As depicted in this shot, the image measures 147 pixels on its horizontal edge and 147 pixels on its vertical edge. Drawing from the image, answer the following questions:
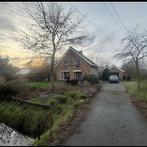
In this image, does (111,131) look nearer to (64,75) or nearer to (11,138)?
(11,138)

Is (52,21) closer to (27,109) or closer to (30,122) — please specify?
(27,109)

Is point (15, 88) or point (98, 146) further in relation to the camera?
point (15, 88)

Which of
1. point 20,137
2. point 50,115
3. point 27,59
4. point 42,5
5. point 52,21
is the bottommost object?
point 20,137

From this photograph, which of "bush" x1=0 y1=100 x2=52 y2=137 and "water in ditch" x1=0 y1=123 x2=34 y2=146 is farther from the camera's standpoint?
"bush" x1=0 y1=100 x2=52 y2=137

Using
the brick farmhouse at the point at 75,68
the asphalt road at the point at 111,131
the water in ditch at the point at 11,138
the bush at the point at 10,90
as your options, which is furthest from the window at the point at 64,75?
the asphalt road at the point at 111,131

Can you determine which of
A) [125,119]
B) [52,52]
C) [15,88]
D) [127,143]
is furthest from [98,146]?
[52,52]

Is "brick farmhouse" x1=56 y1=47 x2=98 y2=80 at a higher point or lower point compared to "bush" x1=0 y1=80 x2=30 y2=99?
higher

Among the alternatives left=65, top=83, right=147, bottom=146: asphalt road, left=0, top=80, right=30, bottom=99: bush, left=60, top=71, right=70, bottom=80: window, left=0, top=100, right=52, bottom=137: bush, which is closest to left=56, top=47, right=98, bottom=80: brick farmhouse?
left=60, top=71, right=70, bottom=80: window

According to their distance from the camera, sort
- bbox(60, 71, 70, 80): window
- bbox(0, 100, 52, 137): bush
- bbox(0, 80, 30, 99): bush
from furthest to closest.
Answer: bbox(60, 71, 70, 80): window, bbox(0, 80, 30, 99): bush, bbox(0, 100, 52, 137): bush

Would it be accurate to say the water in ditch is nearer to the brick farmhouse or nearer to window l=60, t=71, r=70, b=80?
the brick farmhouse

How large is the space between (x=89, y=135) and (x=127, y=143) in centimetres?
142

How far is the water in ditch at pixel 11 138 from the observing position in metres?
11.3

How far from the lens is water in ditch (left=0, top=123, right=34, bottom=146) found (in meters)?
11.3

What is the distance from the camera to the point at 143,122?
10094 millimetres
